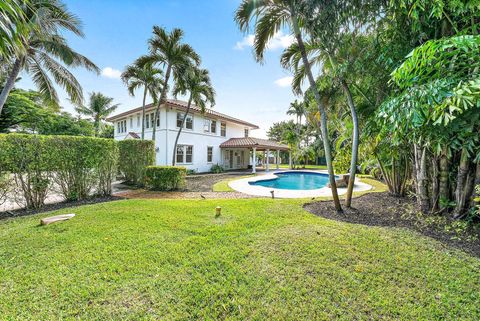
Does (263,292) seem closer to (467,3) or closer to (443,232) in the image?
(443,232)

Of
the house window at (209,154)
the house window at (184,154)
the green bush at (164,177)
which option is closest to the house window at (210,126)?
the house window at (209,154)

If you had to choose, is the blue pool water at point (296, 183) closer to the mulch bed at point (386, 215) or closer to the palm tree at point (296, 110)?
the mulch bed at point (386, 215)

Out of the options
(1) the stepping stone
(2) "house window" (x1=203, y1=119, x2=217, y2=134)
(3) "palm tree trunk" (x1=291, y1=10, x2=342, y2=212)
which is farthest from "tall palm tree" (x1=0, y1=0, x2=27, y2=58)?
(2) "house window" (x1=203, y1=119, x2=217, y2=134)

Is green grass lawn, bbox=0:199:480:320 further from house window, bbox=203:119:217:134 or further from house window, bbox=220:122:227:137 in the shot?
house window, bbox=220:122:227:137

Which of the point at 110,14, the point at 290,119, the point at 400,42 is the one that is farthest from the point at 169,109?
the point at 290,119

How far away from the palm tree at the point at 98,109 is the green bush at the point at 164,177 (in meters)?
27.2

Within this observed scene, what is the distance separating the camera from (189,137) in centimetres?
2003

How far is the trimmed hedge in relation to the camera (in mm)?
6199

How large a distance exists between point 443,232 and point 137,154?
1331 centimetres

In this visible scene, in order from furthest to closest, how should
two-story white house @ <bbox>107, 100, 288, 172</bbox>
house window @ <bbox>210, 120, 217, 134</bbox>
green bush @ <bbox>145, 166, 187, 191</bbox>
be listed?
house window @ <bbox>210, 120, 217, 134</bbox> < two-story white house @ <bbox>107, 100, 288, 172</bbox> < green bush @ <bbox>145, 166, 187, 191</bbox>

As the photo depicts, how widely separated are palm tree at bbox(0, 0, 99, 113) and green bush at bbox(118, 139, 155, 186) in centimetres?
339

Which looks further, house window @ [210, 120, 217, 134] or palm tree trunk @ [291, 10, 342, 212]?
house window @ [210, 120, 217, 134]

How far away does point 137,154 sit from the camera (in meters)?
12.1

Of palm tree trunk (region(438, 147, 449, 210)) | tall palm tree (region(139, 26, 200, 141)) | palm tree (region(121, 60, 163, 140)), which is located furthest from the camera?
palm tree (region(121, 60, 163, 140))
